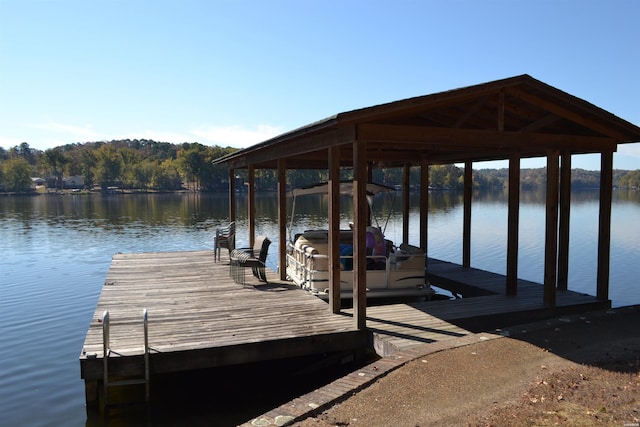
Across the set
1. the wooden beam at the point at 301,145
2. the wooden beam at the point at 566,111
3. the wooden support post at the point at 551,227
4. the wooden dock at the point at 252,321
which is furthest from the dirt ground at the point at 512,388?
the wooden beam at the point at 566,111

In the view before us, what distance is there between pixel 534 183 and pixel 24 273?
202 metres

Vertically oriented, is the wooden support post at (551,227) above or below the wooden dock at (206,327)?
above

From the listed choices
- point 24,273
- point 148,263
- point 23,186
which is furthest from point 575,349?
point 23,186

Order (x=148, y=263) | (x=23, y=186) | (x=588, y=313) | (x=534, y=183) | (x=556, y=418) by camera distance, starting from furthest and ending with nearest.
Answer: (x=534, y=183) → (x=23, y=186) → (x=148, y=263) → (x=588, y=313) → (x=556, y=418)

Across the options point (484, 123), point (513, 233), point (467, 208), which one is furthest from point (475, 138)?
point (467, 208)

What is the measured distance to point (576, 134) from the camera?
8180mm

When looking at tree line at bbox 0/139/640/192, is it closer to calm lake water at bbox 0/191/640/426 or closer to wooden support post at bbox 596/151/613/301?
calm lake water at bbox 0/191/640/426

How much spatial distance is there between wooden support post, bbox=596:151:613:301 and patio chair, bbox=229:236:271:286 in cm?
606

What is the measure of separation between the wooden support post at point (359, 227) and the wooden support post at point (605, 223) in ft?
14.7

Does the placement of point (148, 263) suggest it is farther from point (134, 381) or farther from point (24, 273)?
→ point (134, 381)

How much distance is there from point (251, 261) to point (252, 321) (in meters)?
2.53

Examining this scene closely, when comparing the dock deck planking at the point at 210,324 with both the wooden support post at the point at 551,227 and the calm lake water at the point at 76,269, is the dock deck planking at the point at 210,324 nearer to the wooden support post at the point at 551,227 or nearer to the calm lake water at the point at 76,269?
the calm lake water at the point at 76,269

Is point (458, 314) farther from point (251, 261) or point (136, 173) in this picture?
point (136, 173)

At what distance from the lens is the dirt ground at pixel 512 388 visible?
407 centimetres
